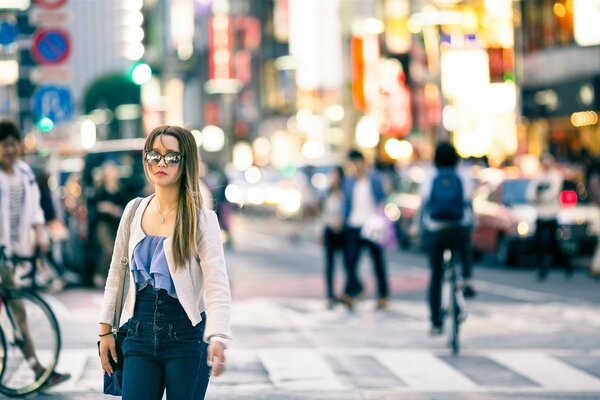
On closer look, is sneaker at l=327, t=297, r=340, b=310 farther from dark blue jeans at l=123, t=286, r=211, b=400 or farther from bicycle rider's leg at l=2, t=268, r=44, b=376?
dark blue jeans at l=123, t=286, r=211, b=400

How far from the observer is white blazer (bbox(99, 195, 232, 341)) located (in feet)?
20.1

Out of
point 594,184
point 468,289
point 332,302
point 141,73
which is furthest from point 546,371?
point 594,184

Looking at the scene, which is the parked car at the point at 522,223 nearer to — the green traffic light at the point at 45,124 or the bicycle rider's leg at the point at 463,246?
the green traffic light at the point at 45,124

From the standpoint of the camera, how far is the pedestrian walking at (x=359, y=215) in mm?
17156

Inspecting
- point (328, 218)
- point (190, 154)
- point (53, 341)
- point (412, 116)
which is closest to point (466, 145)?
point (412, 116)

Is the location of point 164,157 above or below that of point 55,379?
above

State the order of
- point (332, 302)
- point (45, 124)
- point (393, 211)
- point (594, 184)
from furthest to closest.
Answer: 1. point (393, 211)
2. point (594, 184)
3. point (45, 124)
4. point (332, 302)

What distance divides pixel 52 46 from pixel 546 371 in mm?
12735

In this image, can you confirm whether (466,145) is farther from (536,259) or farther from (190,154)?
(190,154)

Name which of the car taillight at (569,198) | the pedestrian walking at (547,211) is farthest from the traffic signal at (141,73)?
the car taillight at (569,198)

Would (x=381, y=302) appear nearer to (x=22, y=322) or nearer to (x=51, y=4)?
(x=22, y=322)

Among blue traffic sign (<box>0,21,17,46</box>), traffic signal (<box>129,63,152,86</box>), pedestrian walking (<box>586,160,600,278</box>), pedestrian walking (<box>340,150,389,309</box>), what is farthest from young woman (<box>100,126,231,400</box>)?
pedestrian walking (<box>586,160,600,278</box>)

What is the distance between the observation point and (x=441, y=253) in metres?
13.7

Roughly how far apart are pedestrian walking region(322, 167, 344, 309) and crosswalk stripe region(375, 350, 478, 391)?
4.54m
